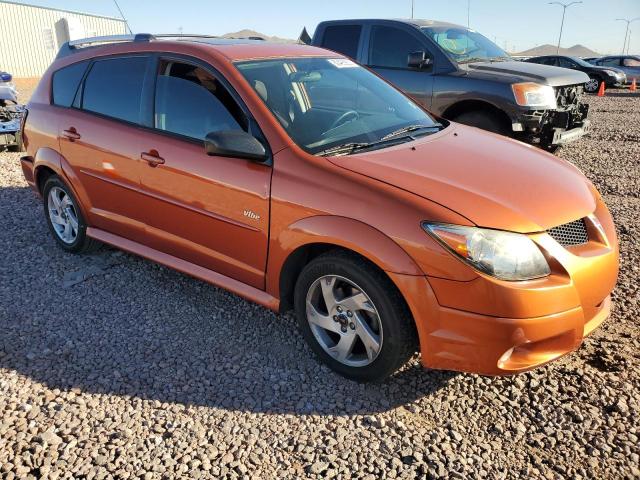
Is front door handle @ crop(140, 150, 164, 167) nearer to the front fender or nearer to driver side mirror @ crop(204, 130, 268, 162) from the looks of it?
driver side mirror @ crop(204, 130, 268, 162)

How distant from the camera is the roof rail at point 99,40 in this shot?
4.16m

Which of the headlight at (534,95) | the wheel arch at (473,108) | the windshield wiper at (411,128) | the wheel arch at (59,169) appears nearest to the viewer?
the windshield wiper at (411,128)

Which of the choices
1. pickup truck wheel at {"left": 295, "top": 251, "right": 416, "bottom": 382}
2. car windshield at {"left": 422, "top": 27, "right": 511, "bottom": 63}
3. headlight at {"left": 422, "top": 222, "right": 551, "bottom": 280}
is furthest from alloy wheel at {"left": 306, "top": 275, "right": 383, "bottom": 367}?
car windshield at {"left": 422, "top": 27, "right": 511, "bottom": 63}

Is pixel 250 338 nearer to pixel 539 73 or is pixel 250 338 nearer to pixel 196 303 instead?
pixel 196 303

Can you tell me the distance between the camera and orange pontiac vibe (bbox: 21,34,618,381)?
257 centimetres

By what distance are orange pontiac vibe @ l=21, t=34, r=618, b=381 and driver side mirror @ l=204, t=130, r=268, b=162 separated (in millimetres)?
11

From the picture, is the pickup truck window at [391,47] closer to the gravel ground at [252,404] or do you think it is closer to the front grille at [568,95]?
the front grille at [568,95]

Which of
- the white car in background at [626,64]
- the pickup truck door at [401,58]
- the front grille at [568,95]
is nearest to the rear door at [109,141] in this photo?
the pickup truck door at [401,58]

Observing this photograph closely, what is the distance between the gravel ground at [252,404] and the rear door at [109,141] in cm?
63

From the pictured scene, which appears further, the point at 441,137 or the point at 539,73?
the point at 539,73

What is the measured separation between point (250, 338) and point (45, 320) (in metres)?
1.44

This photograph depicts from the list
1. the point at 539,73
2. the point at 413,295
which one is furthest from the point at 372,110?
the point at 539,73

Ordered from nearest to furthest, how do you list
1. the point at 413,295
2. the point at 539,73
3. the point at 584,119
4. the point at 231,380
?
the point at 413,295, the point at 231,380, the point at 539,73, the point at 584,119

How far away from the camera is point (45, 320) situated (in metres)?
3.78
